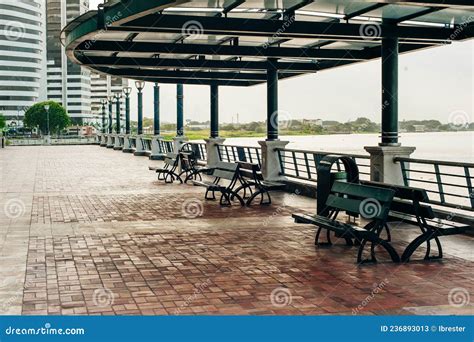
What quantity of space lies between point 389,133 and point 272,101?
696 cm

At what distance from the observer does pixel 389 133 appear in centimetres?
1150

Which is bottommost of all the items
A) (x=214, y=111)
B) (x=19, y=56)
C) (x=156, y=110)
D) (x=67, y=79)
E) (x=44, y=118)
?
(x=214, y=111)

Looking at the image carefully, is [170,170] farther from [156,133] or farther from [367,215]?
[156,133]

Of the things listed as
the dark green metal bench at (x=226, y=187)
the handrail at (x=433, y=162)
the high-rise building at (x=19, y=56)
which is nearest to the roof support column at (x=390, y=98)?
the handrail at (x=433, y=162)

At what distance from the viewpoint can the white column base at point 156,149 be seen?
3153 cm

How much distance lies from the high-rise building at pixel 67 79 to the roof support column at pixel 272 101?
149 meters

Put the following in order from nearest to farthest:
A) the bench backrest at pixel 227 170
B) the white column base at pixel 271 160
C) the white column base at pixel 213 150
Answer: the bench backrest at pixel 227 170 → the white column base at pixel 271 160 → the white column base at pixel 213 150

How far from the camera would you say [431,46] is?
1351 centimetres

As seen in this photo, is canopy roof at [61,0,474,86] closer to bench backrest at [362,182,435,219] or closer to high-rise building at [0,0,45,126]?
bench backrest at [362,182,435,219]

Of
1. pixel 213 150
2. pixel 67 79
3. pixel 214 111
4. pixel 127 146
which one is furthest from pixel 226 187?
pixel 67 79

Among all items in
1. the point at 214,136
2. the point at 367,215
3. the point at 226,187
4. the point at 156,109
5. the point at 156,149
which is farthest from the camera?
the point at 156,109

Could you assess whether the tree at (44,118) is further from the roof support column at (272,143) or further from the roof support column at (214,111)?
the roof support column at (272,143)

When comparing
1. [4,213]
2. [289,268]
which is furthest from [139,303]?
[4,213]

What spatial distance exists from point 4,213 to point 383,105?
7.25 meters
